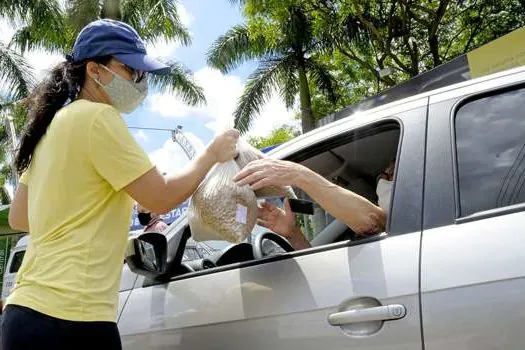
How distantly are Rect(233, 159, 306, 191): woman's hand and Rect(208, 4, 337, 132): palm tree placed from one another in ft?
45.8

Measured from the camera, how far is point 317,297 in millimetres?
1771

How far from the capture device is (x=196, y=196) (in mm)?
1942

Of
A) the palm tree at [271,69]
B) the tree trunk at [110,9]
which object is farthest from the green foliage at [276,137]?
the tree trunk at [110,9]

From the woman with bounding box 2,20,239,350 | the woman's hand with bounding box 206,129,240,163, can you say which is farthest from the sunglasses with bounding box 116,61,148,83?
the woman's hand with bounding box 206,129,240,163

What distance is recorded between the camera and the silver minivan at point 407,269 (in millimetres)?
1512

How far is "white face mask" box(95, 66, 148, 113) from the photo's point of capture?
6.08 feet

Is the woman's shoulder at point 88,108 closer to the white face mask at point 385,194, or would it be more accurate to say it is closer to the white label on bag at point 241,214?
the white label on bag at point 241,214

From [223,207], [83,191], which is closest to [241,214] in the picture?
[223,207]

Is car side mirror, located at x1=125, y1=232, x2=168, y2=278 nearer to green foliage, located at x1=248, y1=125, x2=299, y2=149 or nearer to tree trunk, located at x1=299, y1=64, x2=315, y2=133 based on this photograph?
tree trunk, located at x1=299, y1=64, x2=315, y2=133

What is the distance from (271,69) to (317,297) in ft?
51.9

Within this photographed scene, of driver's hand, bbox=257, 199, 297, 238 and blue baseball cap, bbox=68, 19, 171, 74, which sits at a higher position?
blue baseball cap, bbox=68, 19, 171, 74

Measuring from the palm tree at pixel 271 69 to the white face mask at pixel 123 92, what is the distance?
45.9ft

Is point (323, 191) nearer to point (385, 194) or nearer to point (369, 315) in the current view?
point (385, 194)

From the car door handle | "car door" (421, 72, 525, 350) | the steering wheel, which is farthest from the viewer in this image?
the steering wheel
